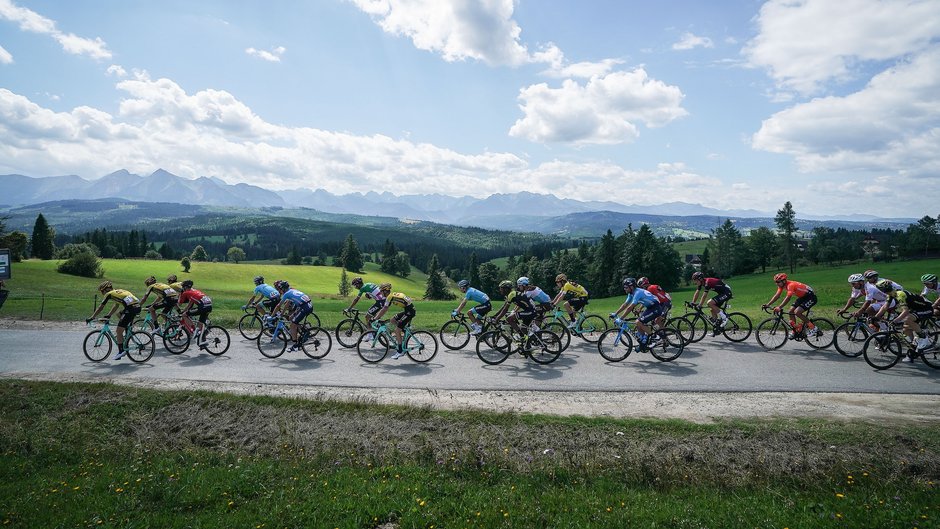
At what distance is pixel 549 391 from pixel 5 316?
25.1 metres

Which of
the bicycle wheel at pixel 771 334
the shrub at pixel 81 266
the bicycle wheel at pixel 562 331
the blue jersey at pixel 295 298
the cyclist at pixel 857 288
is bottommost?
the shrub at pixel 81 266

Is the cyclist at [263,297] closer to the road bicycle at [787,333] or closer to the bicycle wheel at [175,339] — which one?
the bicycle wheel at [175,339]

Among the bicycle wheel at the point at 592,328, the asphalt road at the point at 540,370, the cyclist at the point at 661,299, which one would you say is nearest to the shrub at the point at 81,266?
the asphalt road at the point at 540,370

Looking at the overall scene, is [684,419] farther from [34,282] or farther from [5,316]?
[34,282]

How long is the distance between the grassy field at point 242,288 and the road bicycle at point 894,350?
5.12m

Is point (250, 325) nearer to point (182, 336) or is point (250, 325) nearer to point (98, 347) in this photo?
point (182, 336)

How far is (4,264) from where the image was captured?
19562 millimetres

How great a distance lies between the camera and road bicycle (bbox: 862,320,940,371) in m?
12.3

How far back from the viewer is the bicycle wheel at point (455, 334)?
15.4 metres

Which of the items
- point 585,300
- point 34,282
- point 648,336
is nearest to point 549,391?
→ point 648,336

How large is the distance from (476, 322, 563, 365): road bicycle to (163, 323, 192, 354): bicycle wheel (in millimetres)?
9966

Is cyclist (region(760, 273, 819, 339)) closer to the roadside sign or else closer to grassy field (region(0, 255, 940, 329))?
grassy field (region(0, 255, 940, 329))

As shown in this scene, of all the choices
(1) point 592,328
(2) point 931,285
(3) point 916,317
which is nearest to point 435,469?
(1) point 592,328

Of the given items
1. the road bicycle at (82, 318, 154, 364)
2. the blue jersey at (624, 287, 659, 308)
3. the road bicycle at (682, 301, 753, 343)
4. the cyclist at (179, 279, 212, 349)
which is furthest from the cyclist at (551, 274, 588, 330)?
the road bicycle at (82, 318, 154, 364)
